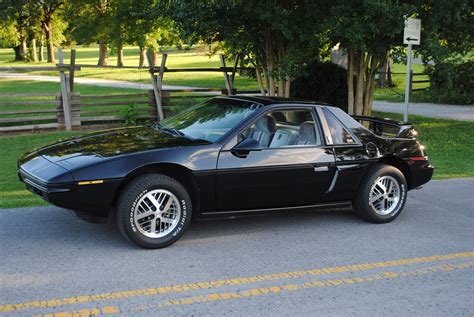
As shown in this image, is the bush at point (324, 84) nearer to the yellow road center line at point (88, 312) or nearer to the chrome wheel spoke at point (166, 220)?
the chrome wheel spoke at point (166, 220)

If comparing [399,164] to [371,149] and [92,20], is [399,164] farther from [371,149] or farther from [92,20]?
[92,20]

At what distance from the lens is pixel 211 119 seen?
6.43 metres

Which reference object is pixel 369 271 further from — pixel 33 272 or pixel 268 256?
pixel 33 272

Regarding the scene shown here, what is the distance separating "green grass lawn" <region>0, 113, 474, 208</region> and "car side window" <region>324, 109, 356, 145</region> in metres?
3.50

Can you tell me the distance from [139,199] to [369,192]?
2.76 m

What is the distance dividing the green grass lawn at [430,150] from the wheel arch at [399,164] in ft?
8.51

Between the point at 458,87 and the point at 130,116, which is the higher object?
the point at 458,87

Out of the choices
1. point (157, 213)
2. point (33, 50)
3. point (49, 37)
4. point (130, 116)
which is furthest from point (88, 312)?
point (33, 50)

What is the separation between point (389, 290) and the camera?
15.4ft

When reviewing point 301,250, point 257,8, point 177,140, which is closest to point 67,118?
point 257,8

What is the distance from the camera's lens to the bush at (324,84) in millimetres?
16812

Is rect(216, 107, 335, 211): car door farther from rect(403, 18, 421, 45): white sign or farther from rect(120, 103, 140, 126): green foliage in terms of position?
rect(120, 103, 140, 126): green foliage

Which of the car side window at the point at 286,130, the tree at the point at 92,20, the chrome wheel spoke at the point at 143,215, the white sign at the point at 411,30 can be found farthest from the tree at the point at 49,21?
the chrome wheel spoke at the point at 143,215

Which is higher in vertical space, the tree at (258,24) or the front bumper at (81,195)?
the tree at (258,24)
